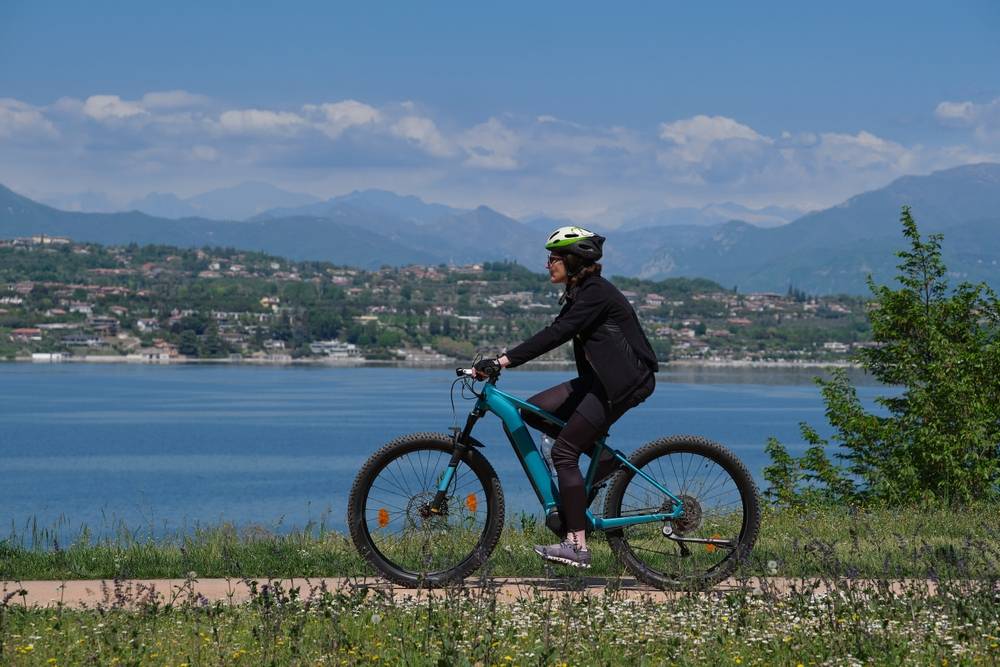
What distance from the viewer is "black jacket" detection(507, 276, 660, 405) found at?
282 inches

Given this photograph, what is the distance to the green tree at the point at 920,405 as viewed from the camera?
53.8 ft

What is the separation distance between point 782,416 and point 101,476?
180ft

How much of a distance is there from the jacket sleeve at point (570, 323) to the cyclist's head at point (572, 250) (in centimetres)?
20

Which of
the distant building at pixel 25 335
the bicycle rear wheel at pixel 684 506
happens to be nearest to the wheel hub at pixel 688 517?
the bicycle rear wheel at pixel 684 506

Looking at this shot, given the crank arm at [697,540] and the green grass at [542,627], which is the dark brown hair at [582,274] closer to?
the crank arm at [697,540]

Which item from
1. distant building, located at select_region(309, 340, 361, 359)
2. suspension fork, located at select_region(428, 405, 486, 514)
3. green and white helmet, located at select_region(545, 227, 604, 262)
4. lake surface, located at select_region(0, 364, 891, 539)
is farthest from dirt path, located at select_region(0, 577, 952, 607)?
distant building, located at select_region(309, 340, 361, 359)

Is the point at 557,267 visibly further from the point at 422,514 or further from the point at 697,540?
the point at 697,540

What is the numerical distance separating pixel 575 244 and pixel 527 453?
4.08 feet

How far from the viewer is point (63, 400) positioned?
105 meters

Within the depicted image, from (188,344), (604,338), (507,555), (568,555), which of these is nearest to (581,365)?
(604,338)

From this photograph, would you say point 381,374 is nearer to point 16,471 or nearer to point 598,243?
point 16,471

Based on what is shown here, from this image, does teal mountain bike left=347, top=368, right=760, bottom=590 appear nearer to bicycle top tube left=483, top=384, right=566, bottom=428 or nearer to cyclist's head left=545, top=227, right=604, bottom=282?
bicycle top tube left=483, top=384, right=566, bottom=428

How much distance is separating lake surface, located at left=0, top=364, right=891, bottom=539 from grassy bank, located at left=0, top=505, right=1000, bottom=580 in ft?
4.27

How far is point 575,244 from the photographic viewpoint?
7312 mm
